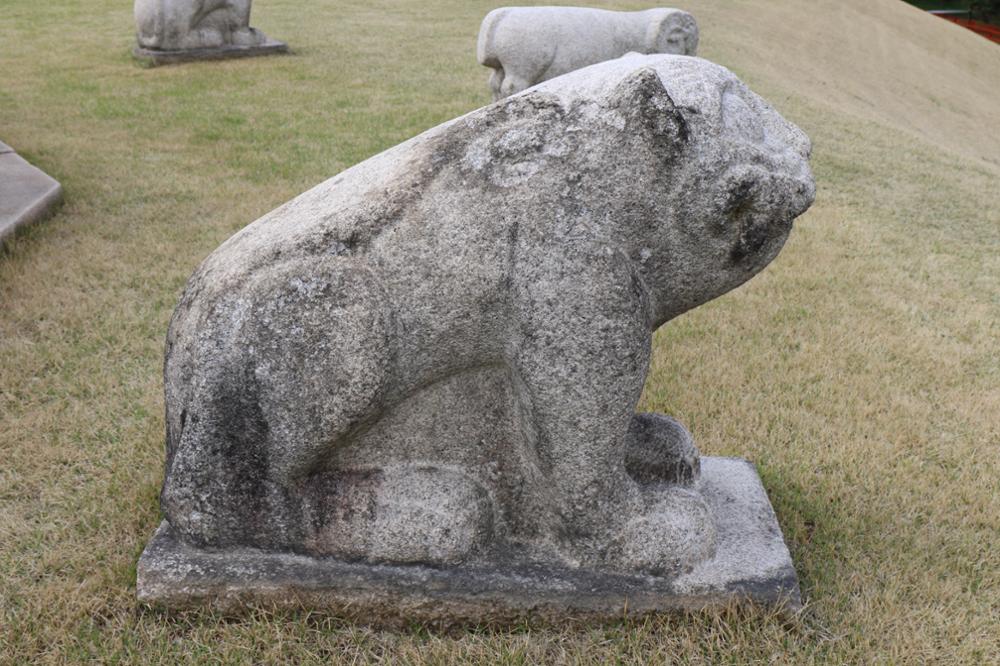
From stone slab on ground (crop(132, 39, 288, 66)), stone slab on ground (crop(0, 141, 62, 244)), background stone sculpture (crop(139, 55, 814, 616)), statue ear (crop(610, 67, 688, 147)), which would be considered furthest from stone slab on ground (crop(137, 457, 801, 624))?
stone slab on ground (crop(132, 39, 288, 66))

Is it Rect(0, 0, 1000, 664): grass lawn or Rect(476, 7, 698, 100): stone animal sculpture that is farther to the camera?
Rect(476, 7, 698, 100): stone animal sculpture

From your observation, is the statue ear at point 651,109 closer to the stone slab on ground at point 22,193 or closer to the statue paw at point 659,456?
the statue paw at point 659,456

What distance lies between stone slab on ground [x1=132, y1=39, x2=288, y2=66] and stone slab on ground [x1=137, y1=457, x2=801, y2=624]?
9.37m

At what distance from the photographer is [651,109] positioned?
6.49ft

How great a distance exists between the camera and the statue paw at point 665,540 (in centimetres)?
226

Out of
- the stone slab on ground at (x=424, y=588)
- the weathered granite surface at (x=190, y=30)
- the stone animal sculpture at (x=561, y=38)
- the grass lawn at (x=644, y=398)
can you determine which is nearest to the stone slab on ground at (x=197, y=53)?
the weathered granite surface at (x=190, y=30)

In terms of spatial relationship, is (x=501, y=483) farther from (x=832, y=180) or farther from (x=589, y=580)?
(x=832, y=180)

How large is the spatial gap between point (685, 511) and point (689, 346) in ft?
6.69

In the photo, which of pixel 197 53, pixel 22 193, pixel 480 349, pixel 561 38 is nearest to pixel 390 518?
pixel 480 349

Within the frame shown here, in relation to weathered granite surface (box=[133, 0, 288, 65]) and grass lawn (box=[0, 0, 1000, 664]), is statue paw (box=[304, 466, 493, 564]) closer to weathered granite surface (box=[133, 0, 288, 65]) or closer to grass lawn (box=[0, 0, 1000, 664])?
grass lawn (box=[0, 0, 1000, 664])

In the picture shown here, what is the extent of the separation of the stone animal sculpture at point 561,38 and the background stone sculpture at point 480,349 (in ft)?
20.1

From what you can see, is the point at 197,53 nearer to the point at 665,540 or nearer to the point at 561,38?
the point at 561,38

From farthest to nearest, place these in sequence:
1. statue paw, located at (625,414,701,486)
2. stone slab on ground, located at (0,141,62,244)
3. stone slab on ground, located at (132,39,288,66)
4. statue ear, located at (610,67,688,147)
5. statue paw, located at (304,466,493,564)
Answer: stone slab on ground, located at (132,39,288,66)
stone slab on ground, located at (0,141,62,244)
statue paw, located at (625,414,701,486)
statue paw, located at (304,466,493,564)
statue ear, located at (610,67,688,147)

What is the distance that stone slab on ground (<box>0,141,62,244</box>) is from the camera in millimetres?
5297
